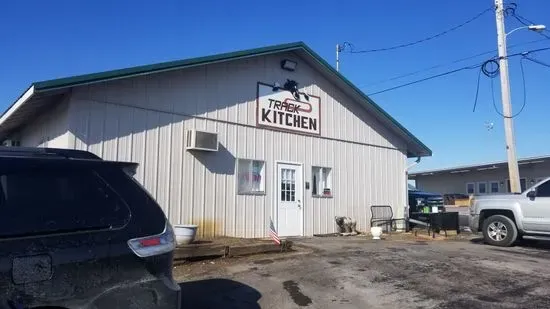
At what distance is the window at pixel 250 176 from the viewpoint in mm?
13977

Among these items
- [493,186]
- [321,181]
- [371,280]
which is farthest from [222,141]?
[493,186]

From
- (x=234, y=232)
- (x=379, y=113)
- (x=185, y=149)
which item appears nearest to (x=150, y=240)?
(x=185, y=149)

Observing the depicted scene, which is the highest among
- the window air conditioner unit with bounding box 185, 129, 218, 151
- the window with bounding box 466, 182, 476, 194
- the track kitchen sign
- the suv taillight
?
the track kitchen sign

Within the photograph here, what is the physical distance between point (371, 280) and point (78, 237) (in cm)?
596

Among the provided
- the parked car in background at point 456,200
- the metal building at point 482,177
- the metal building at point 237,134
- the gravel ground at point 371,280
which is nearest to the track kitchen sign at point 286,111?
the metal building at point 237,134

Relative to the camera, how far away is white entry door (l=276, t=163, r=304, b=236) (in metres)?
14.9

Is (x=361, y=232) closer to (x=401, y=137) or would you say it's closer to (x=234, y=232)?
(x=401, y=137)

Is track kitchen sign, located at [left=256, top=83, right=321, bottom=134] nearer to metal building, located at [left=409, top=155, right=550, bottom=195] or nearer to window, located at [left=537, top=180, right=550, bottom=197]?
window, located at [left=537, top=180, right=550, bottom=197]

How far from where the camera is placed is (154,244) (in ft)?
12.9

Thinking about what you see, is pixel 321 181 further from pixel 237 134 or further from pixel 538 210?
pixel 538 210

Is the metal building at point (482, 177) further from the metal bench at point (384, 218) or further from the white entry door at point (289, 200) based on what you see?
the white entry door at point (289, 200)

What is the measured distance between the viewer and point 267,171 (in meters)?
14.6

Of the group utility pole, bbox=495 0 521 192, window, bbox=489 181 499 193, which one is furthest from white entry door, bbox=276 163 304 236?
window, bbox=489 181 499 193

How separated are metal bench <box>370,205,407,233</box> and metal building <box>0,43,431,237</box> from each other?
238 mm
